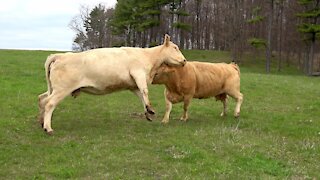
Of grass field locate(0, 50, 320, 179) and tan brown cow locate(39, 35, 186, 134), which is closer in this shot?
grass field locate(0, 50, 320, 179)

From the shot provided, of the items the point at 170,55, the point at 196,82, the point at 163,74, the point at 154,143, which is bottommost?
the point at 154,143

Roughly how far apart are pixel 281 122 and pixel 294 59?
5739 cm

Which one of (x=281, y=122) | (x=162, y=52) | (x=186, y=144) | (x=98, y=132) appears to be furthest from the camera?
(x=281, y=122)

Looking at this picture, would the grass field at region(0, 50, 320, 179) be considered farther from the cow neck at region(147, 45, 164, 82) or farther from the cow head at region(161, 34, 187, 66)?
the cow head at region(161, 34, 187, 66)

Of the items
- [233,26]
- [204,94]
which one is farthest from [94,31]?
[204,94]

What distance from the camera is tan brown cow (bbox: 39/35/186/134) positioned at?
10680 mm

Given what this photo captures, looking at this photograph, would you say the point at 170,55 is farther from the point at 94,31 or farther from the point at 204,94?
the point at 94,31

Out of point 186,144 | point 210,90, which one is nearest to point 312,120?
point 210,90

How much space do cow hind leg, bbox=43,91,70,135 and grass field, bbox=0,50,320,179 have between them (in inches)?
8.9

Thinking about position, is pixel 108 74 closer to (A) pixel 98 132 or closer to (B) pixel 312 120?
(A) pixel 98 132

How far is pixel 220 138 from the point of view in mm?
9875

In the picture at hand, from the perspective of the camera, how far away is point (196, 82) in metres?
12.9

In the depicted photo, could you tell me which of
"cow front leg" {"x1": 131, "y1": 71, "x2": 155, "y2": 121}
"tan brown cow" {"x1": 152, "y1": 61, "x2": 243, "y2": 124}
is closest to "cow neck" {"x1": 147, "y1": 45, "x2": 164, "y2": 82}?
"tan brown cow" {"x1": 152, "y1": 61, "x2": 243, "y2": 124}

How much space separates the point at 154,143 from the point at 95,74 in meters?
2.29
